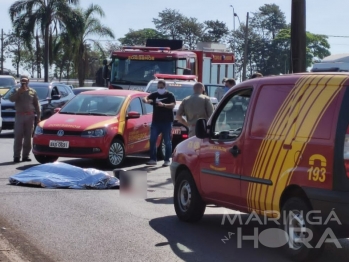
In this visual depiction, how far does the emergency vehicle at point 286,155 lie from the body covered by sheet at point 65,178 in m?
3.37

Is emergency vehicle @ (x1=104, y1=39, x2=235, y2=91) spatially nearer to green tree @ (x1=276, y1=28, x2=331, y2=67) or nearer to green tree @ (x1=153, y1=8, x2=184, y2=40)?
green tree @ (x1=276, y1=28, x2=331, y2=67)

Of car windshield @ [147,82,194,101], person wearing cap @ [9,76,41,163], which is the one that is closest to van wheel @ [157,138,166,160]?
person wearing cap @ [9,76,41,163]

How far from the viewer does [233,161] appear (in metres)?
8.41

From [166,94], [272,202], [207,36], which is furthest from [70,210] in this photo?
[207,36]

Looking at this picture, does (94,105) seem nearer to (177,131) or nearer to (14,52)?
(177,131)

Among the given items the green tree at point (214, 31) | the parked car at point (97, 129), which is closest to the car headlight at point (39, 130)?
the parked car at point (97, 129)

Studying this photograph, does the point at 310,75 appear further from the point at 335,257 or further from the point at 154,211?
the point at 154,211

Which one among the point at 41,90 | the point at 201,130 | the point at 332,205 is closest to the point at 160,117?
the point at 201,130

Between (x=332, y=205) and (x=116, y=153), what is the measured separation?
8.91 m

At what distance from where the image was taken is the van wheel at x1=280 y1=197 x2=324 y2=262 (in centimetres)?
720

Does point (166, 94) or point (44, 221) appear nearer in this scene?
point (44, 221)

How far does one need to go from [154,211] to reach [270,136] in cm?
306

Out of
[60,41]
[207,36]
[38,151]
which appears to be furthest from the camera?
[207,36]

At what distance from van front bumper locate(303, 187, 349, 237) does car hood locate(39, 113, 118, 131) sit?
850 centimetres
